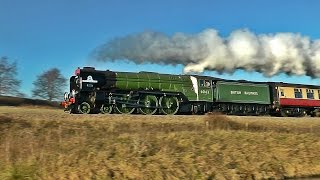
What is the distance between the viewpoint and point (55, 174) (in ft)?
62.0

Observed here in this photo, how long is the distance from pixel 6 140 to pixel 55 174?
387 cm

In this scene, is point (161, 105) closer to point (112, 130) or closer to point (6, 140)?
point (112, 130)

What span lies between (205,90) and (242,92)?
4.91 metres

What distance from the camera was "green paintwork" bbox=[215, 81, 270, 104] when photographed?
151 feet

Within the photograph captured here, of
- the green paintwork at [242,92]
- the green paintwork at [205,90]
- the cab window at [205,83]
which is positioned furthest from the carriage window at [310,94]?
the cab window at [205,83]

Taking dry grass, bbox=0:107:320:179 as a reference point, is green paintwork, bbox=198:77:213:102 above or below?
above

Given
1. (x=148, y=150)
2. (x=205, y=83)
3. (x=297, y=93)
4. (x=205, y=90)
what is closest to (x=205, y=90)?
(x=205, y=90)

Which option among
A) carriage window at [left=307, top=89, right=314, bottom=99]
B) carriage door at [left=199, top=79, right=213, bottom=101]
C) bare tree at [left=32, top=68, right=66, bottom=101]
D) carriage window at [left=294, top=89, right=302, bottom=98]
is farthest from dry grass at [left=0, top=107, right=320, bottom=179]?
bare tree at [left=32, top=68, right=66, bottom=101]

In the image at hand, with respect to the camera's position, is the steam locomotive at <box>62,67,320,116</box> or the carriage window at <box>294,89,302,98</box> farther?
the carriage window at <box>294,89,302,98</box>

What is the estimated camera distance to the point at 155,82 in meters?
42.7

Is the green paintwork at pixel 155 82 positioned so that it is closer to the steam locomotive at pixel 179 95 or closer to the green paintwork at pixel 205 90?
the steam locomotive at pixel 179 95

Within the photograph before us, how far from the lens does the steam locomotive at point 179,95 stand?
129 ft

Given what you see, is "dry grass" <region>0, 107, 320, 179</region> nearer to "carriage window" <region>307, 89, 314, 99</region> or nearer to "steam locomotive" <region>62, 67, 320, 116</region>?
"steam locomotive" <region>62, 67, 320, 116</region>

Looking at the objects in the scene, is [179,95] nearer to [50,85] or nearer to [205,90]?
[205,90]
